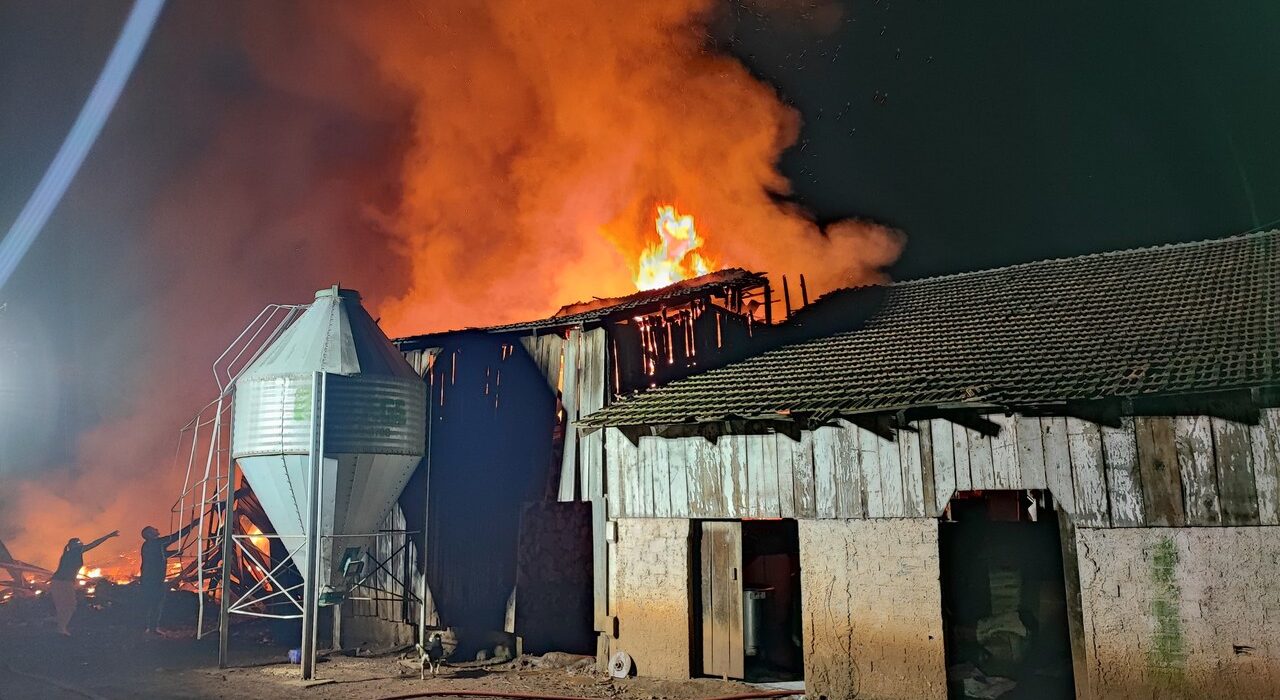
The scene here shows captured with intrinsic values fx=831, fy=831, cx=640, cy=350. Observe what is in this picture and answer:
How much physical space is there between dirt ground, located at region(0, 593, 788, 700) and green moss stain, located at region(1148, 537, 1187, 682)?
5.43 meters

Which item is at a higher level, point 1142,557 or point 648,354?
point 648,354

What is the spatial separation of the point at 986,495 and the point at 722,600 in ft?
15.8

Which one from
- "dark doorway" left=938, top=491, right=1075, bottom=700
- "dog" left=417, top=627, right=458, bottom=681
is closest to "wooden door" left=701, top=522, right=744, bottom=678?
"dark doorway" left=938, top=491, right=1075, bottom=700

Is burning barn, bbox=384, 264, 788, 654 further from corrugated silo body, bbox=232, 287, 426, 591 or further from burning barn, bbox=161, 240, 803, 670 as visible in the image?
corrugated silo body, bbox=232, 287, 426, 591

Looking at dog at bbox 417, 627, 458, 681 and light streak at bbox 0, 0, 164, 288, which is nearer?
dog at bbox 417, 627, 458, 681

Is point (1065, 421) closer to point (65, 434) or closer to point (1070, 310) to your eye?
point (1070, 310)

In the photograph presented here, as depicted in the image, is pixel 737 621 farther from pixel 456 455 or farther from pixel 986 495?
pixel 456 455

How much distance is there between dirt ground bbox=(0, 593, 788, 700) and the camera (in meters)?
12.6

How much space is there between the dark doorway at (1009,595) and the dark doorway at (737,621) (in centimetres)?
277

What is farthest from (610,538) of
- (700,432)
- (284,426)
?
(284,426)

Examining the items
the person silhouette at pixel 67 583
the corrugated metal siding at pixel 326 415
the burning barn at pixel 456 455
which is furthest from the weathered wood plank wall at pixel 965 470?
the person silhouette at pixel 67 583

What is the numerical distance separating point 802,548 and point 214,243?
88.4 feet

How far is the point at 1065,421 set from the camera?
10742 mm

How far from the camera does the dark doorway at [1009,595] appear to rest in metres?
12.7
